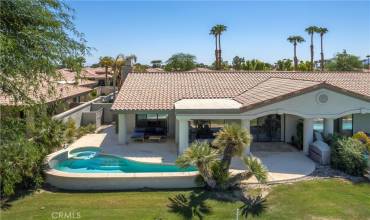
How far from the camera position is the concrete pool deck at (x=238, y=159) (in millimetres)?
22078

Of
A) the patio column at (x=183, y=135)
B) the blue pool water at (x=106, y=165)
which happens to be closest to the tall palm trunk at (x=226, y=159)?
the blue pool water at (x=106, y=165)

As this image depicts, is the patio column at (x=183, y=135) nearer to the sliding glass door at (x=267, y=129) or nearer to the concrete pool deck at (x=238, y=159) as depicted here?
the concrete pool deck at (x=238, y=159)

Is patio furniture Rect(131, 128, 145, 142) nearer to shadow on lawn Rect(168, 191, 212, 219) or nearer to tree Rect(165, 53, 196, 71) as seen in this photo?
shadow on lawn Rect(168, 191, 212, 219)

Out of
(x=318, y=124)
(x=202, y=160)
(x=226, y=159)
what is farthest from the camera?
(x=318, y=124)

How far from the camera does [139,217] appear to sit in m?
15.7

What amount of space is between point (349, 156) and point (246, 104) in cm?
735

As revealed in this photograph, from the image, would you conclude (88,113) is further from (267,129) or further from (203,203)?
(203,203)

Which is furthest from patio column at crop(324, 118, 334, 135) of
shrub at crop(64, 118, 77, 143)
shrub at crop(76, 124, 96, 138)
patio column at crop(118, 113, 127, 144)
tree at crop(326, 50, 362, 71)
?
tree at crop(326, 50, 362, 71)

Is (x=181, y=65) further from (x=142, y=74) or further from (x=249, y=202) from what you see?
(x=249, y=202)

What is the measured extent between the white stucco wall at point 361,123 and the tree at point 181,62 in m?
75.0

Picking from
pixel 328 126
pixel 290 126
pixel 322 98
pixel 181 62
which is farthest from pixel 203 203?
pixel 181 62

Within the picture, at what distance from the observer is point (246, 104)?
25562mm

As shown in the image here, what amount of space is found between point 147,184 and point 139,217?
3637mm

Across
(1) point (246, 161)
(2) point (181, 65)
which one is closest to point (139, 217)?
(1) point (246, 161)
